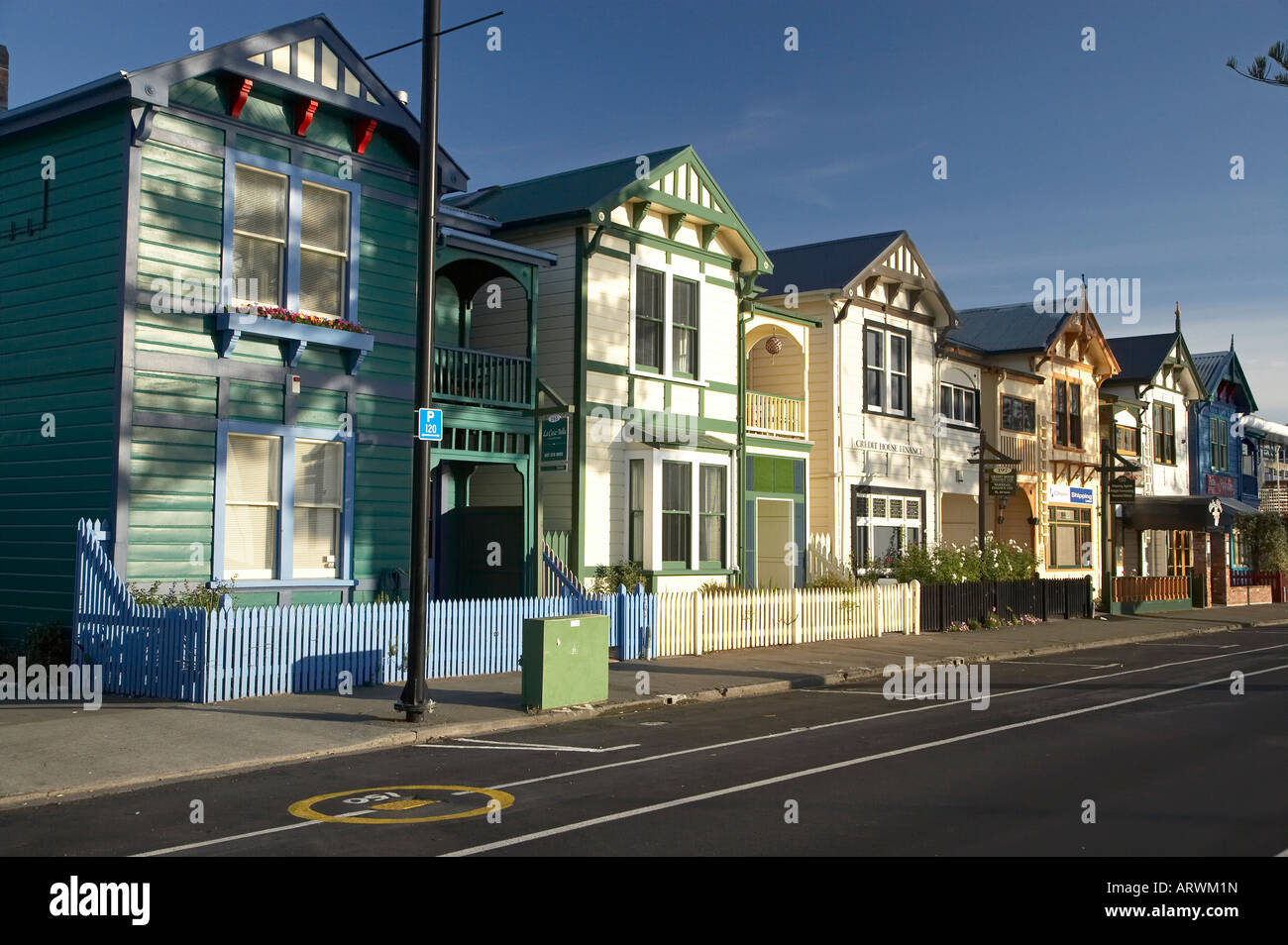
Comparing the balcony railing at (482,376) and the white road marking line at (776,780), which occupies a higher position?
the balcony railing at (482,376)

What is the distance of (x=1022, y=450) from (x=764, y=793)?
28408 mm

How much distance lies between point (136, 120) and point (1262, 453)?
5196 cm

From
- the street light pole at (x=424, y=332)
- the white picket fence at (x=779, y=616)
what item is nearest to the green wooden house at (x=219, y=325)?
the street light pole at (x=424, y=332)

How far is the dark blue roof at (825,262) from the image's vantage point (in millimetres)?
28281

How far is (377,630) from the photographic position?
51.3ft

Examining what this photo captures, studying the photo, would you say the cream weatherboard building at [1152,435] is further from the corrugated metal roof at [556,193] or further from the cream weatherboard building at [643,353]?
the corrugated metal roof at [556,193]

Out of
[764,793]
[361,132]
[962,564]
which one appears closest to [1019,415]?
[962,564]

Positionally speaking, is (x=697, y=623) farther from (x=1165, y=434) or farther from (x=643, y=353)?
(x=1165, y=434)

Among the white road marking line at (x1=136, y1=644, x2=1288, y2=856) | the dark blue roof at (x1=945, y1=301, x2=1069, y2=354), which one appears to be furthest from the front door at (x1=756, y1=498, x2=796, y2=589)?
the dark blue roof at (x1=945, y1=301, x2=1069, y2=354)

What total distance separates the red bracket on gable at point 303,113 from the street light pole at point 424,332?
4.45m

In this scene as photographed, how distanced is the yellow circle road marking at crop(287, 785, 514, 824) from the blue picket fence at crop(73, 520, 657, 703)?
4766mm

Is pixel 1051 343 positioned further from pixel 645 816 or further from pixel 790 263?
pixel 645 816

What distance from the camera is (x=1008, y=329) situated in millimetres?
36969

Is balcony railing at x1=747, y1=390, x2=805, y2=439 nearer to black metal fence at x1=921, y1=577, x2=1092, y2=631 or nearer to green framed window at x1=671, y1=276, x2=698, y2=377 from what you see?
green framed window at x1=671, y1=276, x2=698, y2=377
